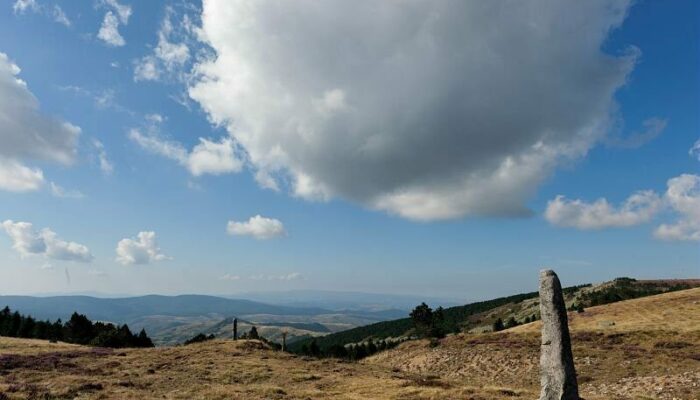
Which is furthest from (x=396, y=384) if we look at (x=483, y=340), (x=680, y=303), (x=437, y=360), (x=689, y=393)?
(x=680, y=303)

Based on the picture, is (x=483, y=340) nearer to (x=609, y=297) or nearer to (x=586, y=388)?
(x=586, y=388)

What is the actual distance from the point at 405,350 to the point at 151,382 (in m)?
47.0

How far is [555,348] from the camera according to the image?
2086 centimetres

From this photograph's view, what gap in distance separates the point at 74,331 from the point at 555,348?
114122mm

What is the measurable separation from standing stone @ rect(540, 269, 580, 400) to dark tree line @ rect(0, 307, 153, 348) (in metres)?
90.7

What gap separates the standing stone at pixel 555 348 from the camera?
65.9ft

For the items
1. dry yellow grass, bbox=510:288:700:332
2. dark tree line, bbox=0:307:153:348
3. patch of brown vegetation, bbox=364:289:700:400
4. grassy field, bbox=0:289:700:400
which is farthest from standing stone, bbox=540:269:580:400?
dark tree line, bbox=0:307:153:348

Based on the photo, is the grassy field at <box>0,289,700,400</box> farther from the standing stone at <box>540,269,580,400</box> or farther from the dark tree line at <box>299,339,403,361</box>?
the dark tree line at <box>299,339,403,361</box>

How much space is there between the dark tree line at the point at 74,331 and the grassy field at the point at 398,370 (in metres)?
37.1

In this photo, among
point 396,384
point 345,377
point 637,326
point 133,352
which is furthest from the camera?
point 637,326

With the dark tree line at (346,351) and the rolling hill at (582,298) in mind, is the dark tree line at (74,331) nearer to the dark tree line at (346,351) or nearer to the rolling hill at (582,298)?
the dark tree line at (346,351)

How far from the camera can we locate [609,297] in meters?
131

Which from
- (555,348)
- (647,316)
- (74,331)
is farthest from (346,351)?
(555,348)

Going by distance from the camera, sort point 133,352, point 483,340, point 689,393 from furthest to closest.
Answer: point 483,340 < point 133,352 < point 689,393
